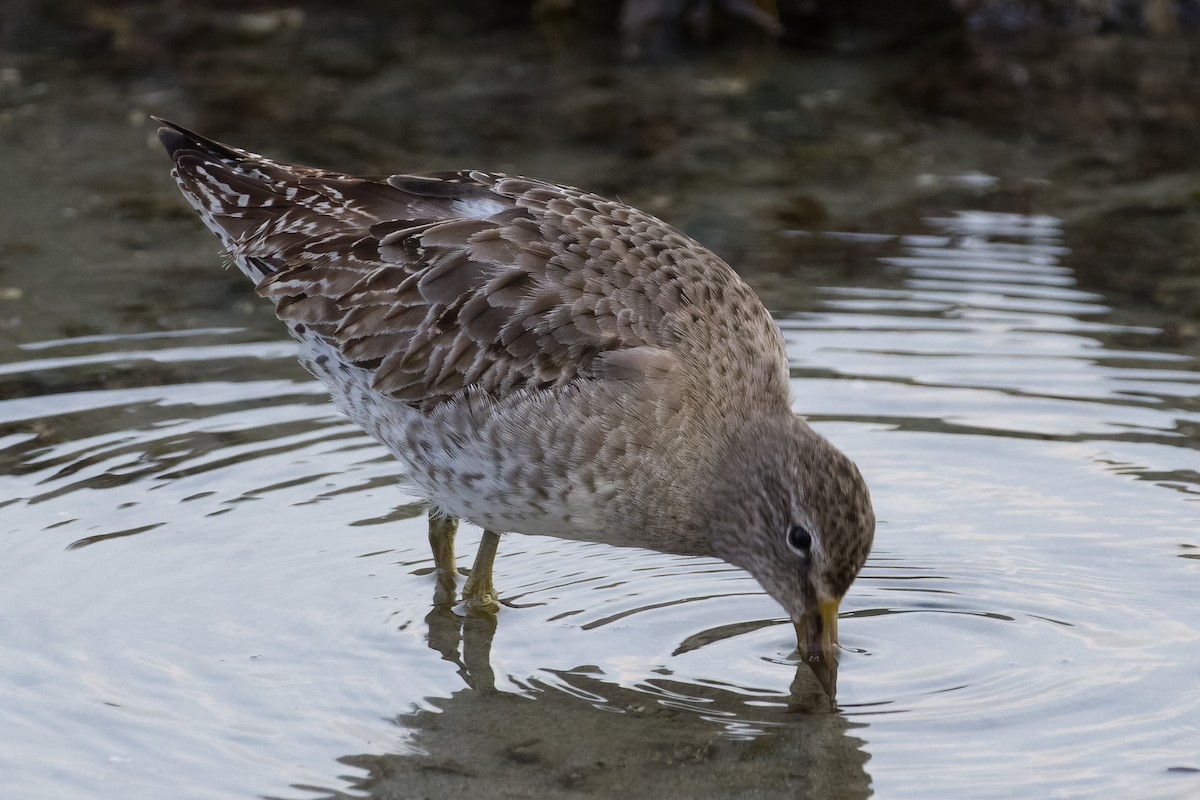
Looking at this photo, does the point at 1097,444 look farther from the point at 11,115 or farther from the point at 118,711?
the point at 11,115

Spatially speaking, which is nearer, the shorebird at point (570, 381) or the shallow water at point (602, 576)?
the shallow water at point (602, 576)

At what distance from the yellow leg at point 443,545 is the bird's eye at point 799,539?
1338mm

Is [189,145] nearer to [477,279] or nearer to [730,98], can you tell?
[477,279]

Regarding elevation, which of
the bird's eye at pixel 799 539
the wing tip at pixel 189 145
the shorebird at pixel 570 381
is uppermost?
the wing tip at pixel 189 145

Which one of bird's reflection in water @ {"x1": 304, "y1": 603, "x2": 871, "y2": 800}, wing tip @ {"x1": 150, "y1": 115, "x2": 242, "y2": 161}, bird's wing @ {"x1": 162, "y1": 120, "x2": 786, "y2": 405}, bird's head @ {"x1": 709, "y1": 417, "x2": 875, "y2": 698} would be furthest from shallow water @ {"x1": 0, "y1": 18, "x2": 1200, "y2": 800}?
wing tip @ {"x1": 150, "y1": 115, "x2": 242, "y2": 161}

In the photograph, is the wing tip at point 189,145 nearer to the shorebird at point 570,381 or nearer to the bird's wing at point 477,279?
the bird's wing at point 477,279

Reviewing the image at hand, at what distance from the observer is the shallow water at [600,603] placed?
472cm

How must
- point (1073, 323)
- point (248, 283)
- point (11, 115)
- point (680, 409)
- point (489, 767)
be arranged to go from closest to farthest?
1. point (489, 767)
2. point (680, 409)
3. point (1073, 323)
4. point (248, 283)
5. point (11, 115)

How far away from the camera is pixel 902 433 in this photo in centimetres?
671

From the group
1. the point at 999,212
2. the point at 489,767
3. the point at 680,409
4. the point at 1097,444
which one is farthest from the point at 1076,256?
the point at 489,767

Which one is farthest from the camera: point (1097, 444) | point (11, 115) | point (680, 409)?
point (11, 115)

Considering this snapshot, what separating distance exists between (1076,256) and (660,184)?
7.56 ft

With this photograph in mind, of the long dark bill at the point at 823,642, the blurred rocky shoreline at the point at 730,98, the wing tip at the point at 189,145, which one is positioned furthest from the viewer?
the blurred rocky shoreline at the point at 730,98

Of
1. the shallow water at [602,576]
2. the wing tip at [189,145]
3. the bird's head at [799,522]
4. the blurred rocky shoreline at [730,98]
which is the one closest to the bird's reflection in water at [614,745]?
the shallow water at [602,576]
